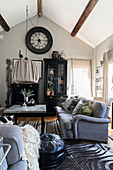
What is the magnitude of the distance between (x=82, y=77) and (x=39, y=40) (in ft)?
7.77

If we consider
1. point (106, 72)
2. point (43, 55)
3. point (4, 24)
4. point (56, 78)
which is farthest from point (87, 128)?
point (4, 24)

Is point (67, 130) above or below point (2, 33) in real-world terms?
below

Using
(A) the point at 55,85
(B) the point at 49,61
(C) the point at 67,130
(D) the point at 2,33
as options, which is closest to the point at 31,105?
(C) the point at 67,130

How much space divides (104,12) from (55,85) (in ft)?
9.12

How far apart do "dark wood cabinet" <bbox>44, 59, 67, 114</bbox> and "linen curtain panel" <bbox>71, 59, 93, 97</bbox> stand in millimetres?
564

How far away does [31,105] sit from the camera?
326 cm

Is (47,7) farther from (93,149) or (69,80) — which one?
(93,149)

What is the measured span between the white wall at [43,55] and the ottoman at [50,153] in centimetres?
339

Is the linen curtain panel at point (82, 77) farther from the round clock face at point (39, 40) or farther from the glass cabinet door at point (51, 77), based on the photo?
the round clock face at point (39, 40)

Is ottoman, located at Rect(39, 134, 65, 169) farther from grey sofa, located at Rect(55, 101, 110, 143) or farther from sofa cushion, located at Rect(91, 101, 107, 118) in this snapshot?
sofa cushion, located at Rect(91, 101, 107, 118)

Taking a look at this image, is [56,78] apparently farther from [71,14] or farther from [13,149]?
[13,149]

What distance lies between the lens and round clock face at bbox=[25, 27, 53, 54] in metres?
4.95

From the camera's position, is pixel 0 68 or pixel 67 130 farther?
pixel 0 68

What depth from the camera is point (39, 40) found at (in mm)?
4996
